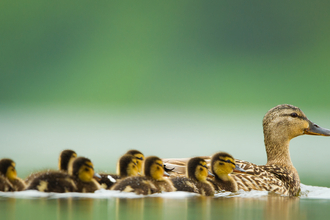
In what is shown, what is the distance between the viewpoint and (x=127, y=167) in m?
5.58

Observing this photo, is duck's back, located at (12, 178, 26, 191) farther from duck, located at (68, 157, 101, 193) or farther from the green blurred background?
the green blurred background

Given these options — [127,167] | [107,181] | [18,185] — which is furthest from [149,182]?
[18,185]

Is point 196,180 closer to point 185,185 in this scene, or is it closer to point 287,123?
point 185,185

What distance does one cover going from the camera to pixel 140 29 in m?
60.4

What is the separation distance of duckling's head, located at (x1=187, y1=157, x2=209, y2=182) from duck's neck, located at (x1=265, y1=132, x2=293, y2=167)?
1.43m

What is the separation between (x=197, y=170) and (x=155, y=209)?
2.78 ft

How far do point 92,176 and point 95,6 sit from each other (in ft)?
200

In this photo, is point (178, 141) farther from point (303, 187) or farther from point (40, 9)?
point (40, 9)

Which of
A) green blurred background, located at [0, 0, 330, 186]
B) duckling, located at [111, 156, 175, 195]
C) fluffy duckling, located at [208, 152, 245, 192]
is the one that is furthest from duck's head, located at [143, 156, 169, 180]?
green blurred background, located at [0, 0, 330, 186]

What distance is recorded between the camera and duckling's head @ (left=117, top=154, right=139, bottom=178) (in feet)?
18.3

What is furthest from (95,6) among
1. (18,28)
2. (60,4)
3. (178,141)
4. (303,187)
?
(303,187)

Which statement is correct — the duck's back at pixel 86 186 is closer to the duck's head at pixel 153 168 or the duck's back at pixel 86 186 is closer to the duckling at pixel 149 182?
the duckling at pixel 149 182

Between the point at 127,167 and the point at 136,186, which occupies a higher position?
the point at 127,167

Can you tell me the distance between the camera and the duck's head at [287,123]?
6.77 m
